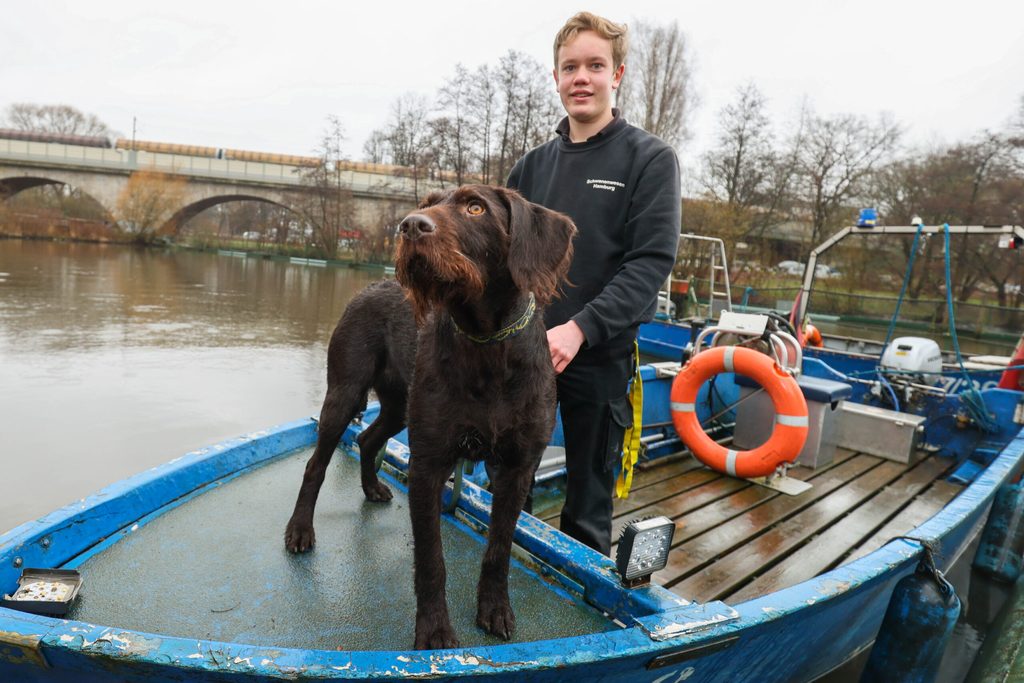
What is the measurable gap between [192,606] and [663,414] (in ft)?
15.4

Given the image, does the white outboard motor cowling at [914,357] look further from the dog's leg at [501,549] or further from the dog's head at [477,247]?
the dog's head at [477,247]

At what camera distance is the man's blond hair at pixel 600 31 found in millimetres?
2523

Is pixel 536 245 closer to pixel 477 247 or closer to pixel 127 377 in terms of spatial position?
pixel 477 247

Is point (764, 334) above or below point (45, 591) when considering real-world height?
above

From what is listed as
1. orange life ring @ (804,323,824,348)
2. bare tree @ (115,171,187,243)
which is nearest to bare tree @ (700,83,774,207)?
orange life ring @ (804,323,824,348)

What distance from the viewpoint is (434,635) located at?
1.99 meters

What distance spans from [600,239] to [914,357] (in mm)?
6799

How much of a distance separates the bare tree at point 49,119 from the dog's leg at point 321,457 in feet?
→ 242

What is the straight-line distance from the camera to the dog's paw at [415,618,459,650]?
6.49 ft

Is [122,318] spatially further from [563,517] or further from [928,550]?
[928,550]

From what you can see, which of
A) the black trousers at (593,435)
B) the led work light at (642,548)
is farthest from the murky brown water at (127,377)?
the led work light at (642,548)

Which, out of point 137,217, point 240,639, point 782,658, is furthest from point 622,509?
point 137,217

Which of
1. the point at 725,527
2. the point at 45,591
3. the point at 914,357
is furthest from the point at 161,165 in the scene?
the point at 45,591

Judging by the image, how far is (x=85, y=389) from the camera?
7.37 m
